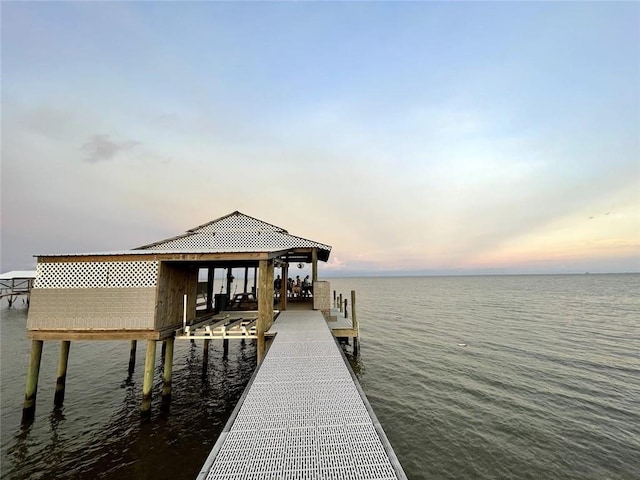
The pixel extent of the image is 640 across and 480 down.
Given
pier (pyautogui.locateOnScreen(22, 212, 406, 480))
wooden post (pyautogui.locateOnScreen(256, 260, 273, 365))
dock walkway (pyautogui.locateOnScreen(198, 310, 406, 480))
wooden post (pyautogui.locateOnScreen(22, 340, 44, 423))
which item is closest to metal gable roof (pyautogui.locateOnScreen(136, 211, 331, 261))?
pier (pyautogui.locateOnScreen(22, 212, 406, 480))

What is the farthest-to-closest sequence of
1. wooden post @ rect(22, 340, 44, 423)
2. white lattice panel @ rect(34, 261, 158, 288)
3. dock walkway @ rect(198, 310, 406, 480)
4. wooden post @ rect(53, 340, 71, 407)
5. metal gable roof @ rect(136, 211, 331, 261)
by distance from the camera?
metal gable roof @ rect(136, 211, 331, 261)
wooden post @ rect(53, 340, 71, 407)
wooden post @ rect(22, 340, 44, 423)
white lattice panel @ rect(34, 261, 158, 288)
dock walkway @ rect(198, 310, 406, 480)

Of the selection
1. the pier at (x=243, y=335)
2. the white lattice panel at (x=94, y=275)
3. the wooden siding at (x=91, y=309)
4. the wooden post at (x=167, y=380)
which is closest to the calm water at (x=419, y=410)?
the wooden post at (x=167, y=380)

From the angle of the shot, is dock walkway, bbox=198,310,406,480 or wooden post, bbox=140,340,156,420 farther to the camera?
wooden post, bbox=140,340,156,420

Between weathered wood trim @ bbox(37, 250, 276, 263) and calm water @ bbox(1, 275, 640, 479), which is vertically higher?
weathered wood trim @ bbox(37, 250, 276, 263)

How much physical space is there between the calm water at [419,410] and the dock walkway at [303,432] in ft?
13.9

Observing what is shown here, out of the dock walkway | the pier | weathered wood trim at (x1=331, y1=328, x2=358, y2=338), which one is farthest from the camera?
weathered wood trim at (x1=331, y1=328, x2=358, y2=338)

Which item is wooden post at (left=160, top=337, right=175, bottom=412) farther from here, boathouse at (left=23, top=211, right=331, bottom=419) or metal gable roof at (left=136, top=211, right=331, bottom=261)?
metal gable roof at (left=136, top=211, right=331, bottom=261)

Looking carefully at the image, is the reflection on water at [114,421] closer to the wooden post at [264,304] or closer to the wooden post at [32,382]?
the wooden post at [32,382]

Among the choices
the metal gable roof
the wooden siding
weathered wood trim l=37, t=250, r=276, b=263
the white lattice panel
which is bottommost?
the wooden siding

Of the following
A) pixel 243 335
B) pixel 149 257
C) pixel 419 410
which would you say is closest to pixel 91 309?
pixel 149 257

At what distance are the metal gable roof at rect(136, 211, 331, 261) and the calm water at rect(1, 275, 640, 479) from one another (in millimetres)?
6184

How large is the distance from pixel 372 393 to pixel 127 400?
31.6 feet

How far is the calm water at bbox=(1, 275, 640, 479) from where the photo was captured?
743 cm

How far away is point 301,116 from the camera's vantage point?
59.9ft
